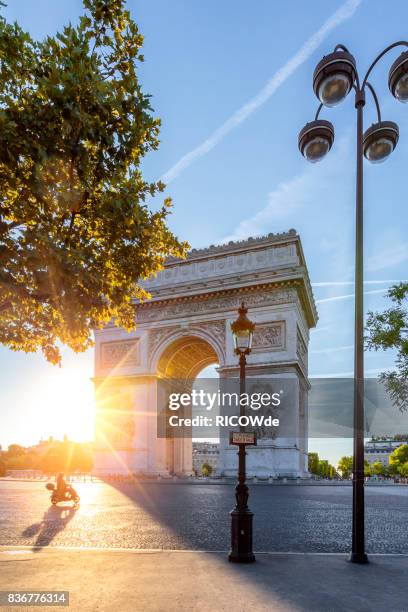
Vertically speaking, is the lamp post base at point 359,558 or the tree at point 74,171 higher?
the tree at point 74,171

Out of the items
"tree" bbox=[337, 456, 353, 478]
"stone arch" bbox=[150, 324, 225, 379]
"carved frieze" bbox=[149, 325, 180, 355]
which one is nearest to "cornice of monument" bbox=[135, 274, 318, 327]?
"carved frieze" bbox=[149, 325, 180, 355]

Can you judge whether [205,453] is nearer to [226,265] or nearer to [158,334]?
[158,334]

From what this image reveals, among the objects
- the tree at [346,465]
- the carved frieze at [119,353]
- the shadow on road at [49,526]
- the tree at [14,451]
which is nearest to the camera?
the shadow on road at [49,526]

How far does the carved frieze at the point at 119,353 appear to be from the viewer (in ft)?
122

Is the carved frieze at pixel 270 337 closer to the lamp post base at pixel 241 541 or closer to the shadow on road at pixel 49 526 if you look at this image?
the shadow on road at pixel 49 526

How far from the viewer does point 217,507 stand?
1608cm

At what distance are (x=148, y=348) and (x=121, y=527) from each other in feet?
83.5

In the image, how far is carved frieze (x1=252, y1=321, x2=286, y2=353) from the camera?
31.9m

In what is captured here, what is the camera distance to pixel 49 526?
11602 millimetres

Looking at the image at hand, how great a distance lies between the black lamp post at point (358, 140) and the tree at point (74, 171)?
2.65 m

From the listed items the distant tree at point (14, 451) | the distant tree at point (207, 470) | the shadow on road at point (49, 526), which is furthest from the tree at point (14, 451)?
the shadow on road at point (49, 526)

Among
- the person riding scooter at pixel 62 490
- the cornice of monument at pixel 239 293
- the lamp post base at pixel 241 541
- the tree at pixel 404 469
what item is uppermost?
the cornice of monument at pixel 239 293

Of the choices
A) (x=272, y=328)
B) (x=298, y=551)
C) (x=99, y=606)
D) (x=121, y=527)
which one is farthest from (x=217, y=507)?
(x=272, y=328)

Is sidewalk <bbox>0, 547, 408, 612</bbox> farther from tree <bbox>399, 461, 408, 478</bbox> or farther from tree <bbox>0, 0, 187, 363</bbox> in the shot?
tree <bbox>399, 461, 408, 478</bbox>
